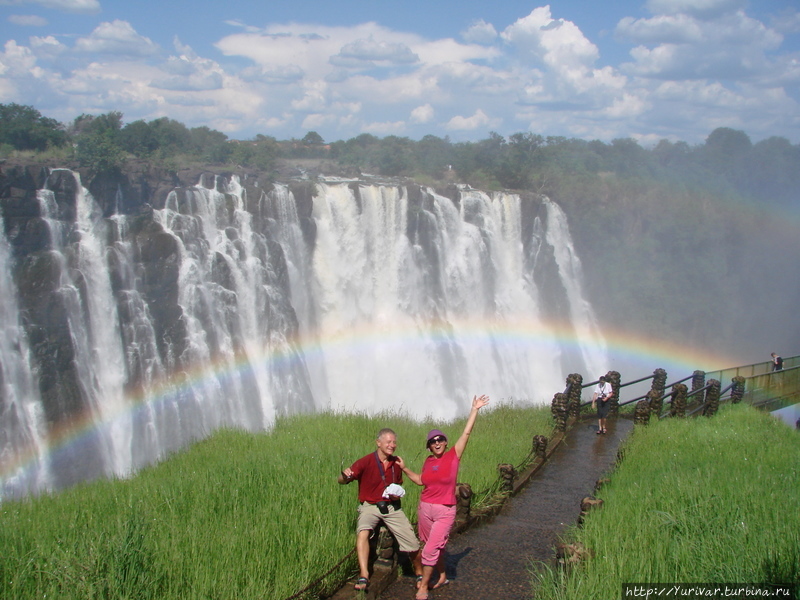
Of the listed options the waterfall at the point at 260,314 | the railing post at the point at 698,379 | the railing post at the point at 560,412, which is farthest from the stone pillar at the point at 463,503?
the waterfall at the point at 260,314

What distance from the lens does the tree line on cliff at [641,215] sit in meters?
40.1

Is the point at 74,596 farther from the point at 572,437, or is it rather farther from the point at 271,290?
the point at 271,290

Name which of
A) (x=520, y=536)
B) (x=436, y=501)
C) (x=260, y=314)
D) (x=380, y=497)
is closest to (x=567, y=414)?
(x=520, y=536)

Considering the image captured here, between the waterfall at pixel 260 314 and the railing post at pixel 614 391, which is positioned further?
the waterfall at pixel 260 314

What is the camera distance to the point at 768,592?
171 inches

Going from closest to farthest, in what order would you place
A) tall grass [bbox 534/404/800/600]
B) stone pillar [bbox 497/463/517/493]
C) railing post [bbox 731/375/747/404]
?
tall grass [bbox 534/404/800/600] → stone pillar [bbox 497/463/517/493] → railing post [bbox 731/375/747/404]

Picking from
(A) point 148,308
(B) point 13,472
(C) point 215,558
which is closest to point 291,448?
(C) point 215,558

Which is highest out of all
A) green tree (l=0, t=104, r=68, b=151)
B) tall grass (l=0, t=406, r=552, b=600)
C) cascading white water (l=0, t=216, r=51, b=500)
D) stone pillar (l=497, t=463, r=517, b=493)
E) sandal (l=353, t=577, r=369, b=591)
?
green tree (l=0, t=104, r=68, b=151)

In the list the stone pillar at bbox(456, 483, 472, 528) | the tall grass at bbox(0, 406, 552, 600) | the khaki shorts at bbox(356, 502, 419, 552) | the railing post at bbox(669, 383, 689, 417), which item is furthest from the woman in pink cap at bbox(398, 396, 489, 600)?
the railing post at bbox(669, 383, 689, 417)

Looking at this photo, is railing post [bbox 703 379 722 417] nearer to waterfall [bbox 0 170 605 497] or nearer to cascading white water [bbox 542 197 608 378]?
waterfall [bbox 0 170 605 497]

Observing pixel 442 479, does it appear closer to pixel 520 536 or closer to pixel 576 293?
pixel 520 536

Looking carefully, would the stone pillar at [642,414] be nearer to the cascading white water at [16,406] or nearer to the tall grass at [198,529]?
the tall grass at [198,529]

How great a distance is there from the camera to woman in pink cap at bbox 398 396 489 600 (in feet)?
16.8

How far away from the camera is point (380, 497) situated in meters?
5.22
